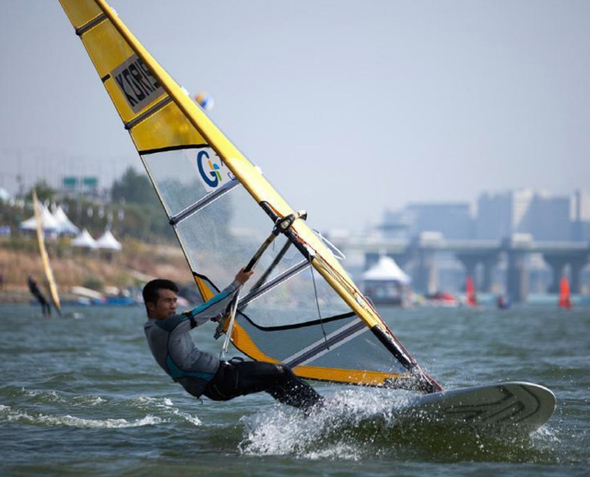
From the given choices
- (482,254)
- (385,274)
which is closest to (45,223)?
(385,274)

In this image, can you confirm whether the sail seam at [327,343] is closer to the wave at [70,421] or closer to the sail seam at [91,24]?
the wave at [70,421]

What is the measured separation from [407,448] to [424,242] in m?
145

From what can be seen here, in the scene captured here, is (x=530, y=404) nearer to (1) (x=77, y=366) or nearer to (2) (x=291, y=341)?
(2) (x=291, y=341)

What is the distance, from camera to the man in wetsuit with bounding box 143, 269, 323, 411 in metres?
7.40

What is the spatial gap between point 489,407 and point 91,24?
4640mm

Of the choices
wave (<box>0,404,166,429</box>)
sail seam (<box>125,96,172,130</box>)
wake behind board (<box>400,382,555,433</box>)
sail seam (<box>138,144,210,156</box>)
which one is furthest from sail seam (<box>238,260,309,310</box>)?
sail seam (<box>125,96,172,130</box>)

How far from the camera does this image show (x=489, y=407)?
7.67m

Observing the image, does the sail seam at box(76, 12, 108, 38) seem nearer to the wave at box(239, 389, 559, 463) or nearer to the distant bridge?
the wave at box(239, 389, 559, 463)

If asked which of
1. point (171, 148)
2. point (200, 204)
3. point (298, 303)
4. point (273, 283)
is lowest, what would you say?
point (298, 303)

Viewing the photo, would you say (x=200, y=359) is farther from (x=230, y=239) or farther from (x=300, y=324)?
(x=230, y=239)

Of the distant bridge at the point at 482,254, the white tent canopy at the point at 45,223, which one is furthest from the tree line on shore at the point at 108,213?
the distant bridge at the point at 482,254

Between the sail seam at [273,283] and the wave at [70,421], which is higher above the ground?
the sail seam at [273,283]

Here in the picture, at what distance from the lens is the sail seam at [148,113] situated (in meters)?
8.57

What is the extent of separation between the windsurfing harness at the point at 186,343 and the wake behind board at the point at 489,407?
64.5 inches
